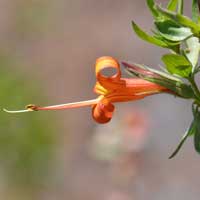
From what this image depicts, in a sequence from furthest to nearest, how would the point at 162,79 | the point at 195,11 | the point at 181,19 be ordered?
the point at 162,79, the point at 195,11, the point at 181,19

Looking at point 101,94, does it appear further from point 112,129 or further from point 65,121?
point 65,121

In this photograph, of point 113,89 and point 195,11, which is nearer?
point 195,11

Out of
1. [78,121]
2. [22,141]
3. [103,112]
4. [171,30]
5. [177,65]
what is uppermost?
[171,30]

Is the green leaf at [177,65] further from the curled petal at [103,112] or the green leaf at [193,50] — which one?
the curled petal at [103,112]

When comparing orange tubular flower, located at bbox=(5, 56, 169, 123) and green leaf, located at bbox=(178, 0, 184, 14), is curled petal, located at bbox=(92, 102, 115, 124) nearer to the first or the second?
orange tubular flower, located at bbox=(5, 56, 169, 123)

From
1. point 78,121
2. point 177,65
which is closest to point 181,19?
point 177,65

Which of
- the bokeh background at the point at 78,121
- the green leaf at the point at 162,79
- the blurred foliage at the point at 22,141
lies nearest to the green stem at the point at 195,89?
the green leaf at the point at 162,79

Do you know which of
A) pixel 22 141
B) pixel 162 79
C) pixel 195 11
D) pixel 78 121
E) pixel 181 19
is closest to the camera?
pixel 181 19

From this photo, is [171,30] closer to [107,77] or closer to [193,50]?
[193,50]
